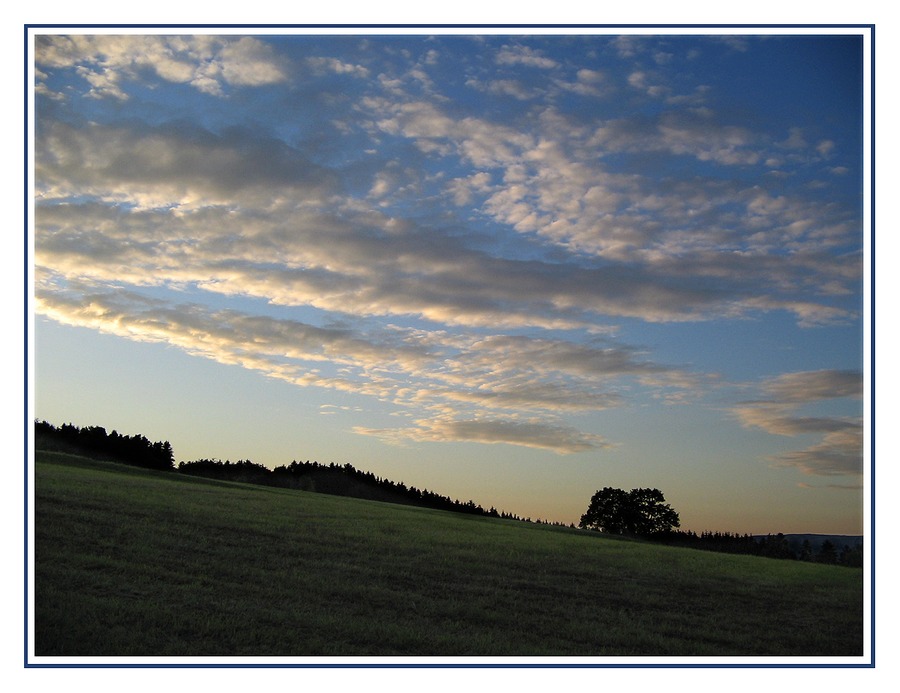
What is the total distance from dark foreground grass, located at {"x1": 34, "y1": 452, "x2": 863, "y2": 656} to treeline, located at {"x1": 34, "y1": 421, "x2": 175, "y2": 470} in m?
1.99

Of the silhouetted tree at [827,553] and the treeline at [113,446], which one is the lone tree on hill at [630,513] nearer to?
the silhouetted tree at [827,553]

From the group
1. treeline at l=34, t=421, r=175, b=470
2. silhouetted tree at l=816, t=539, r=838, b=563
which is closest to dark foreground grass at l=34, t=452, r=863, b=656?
silhouetted tree at l=816, t=539, r=838, b=563

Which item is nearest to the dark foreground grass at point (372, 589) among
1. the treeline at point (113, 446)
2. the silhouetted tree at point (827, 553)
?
the silhouetted tree at point (827, 553)

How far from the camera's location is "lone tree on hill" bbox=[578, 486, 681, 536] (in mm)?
16797

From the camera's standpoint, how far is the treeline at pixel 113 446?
67.3 feet

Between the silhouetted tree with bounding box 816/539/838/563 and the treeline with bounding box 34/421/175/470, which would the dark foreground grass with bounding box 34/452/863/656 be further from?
the treeline with bounding box 34/421/175/470

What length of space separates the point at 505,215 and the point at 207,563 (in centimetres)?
791

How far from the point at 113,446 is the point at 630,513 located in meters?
13.5

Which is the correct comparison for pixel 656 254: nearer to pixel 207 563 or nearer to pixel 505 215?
pixel 505 215

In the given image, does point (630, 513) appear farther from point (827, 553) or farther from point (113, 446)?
point (113, 446)

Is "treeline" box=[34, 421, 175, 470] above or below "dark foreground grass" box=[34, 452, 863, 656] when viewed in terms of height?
above

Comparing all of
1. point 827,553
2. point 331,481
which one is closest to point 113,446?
point 331,481

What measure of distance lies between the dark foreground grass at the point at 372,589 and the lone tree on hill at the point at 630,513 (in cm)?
53
